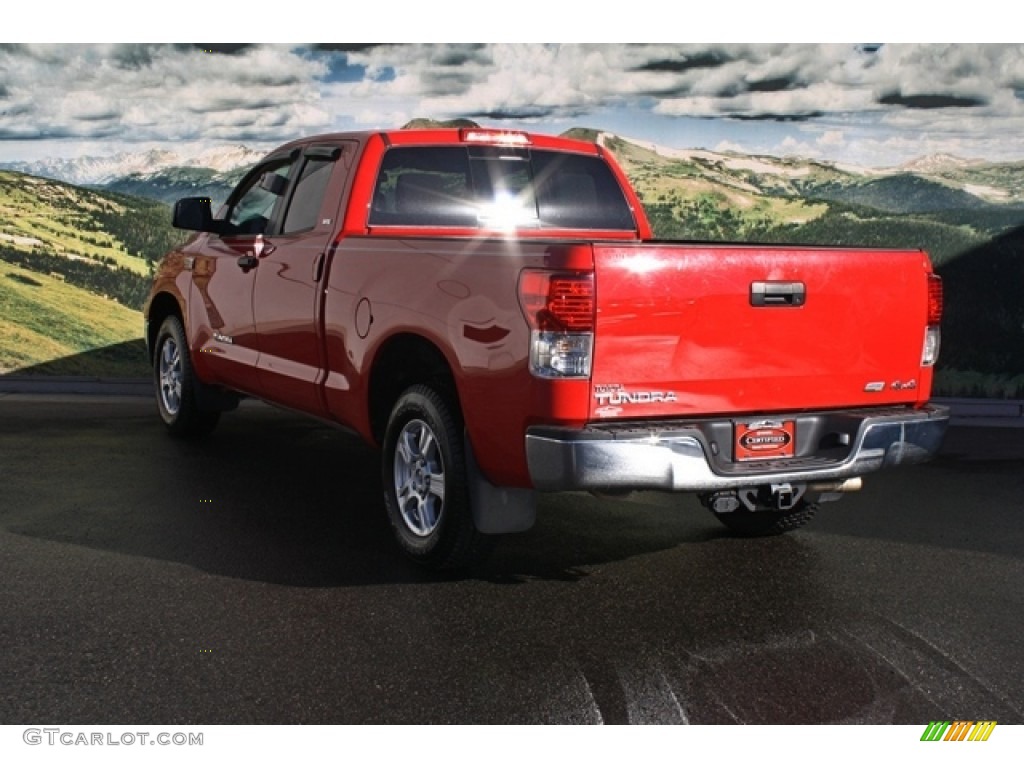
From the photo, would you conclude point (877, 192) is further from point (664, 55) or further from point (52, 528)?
point (52, 528)

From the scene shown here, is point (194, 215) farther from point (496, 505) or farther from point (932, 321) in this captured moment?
point (932, 321)

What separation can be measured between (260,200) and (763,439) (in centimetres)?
439

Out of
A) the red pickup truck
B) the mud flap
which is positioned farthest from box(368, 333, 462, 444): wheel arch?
the mud flap

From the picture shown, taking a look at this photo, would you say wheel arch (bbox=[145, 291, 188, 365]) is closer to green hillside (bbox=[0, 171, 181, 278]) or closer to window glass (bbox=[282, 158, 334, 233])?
window glass (bbox=[282, 158, 334, 233])

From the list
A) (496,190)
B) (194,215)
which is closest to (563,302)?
(496,190)

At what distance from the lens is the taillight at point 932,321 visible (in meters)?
5.65

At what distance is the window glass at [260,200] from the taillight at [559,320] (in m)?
3.09

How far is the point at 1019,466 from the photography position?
8.95 metres

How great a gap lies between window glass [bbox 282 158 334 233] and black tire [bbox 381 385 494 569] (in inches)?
59.0

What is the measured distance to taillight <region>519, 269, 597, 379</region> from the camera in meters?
4.80

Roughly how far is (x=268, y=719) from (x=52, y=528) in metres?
3.05

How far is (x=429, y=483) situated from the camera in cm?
583

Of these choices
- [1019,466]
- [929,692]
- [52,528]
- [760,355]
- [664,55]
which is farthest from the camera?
[664,55]

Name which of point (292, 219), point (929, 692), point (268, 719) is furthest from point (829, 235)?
point (268, 719)
